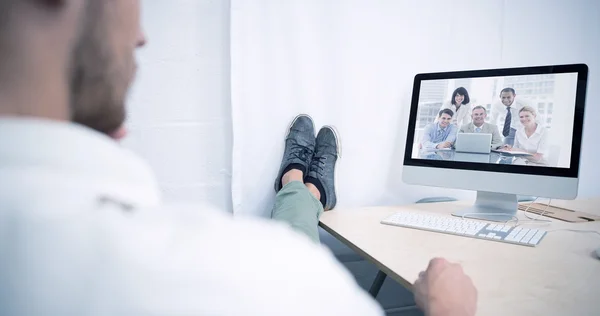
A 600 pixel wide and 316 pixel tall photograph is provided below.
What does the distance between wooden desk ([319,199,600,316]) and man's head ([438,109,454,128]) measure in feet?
1.15

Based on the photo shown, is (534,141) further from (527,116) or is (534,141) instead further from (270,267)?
(270,267)

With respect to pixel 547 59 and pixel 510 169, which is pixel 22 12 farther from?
pixel 547 59

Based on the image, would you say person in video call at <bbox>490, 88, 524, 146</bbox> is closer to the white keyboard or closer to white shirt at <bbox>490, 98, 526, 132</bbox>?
white shirt at <bbox>490, 98, 526, 132</bbox>

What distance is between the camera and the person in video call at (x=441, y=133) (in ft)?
3.64

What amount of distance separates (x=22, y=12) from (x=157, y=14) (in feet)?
3.22

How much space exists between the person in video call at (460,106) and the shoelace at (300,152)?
1.65 feet

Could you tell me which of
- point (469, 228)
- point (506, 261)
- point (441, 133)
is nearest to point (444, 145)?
point (441, 133)

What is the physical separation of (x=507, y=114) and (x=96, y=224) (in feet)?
3.57

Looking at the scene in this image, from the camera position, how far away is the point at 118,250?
249mm

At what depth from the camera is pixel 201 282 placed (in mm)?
263

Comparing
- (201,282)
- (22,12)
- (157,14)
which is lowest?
(201,282)

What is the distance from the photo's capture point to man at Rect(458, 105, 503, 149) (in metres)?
1.05

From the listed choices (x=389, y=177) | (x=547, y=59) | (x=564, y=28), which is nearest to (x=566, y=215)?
(x=389, y=177)

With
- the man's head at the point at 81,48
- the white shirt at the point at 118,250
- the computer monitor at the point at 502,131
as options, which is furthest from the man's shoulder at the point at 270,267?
the computer monitor at the point at 502,131
